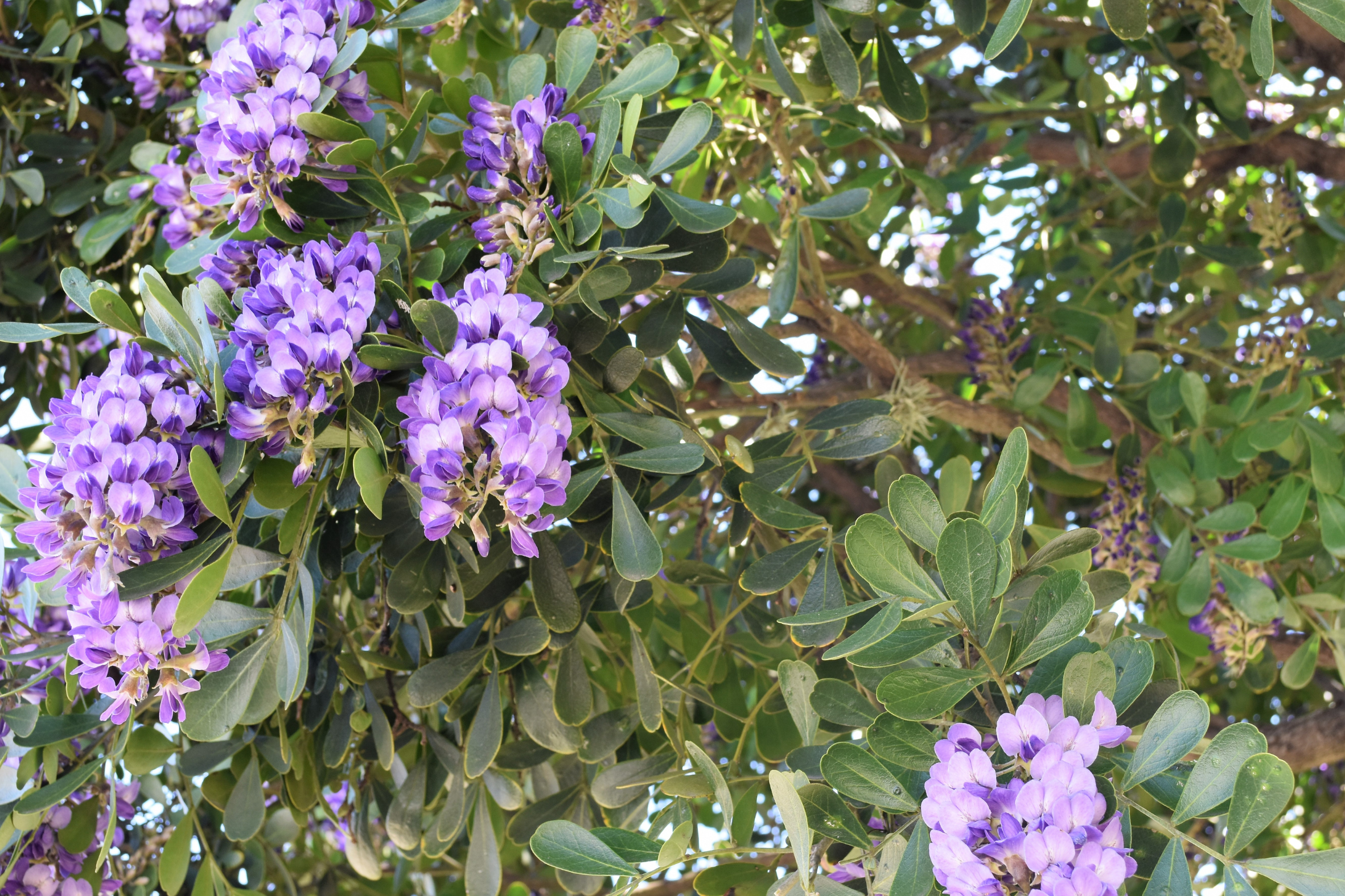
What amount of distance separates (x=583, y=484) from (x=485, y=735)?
0.23 m

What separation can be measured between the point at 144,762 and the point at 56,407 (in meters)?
0.39

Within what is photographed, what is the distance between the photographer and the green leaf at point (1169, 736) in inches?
21.3

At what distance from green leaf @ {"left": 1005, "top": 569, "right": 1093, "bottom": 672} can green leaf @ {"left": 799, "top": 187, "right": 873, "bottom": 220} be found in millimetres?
489

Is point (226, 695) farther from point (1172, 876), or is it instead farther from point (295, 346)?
point (1172, 876)

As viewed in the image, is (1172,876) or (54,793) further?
(54,793)

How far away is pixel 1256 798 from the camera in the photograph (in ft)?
1.66

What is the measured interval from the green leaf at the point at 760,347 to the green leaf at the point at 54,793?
0.61 meters

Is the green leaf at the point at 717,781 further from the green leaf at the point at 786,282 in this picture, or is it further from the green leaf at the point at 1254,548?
the green leaf at the point at 1254,548

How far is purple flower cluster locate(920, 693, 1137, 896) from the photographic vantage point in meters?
0.49

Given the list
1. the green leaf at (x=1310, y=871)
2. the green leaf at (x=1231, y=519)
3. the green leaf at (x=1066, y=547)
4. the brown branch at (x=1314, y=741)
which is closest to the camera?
the green leaf at (x=1310, y=871)

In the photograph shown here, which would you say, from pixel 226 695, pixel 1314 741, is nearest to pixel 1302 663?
pixel 1314 741

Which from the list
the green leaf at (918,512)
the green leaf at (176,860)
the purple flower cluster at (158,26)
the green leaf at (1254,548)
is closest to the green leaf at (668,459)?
the green leaf at (918,512)

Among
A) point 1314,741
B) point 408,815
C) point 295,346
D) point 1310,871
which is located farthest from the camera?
point 1314,741

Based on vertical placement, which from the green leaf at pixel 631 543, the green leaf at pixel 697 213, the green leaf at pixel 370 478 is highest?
the green leaf at pixel 697 213
